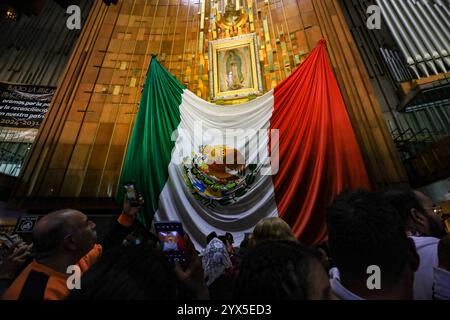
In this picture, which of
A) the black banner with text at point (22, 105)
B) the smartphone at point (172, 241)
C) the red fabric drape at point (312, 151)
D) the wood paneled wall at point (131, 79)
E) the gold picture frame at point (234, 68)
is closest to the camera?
the smartphone at point (172, 241)

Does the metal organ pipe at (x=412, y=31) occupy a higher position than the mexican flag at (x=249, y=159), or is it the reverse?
the metal organ pipe at (x=412, y=31)

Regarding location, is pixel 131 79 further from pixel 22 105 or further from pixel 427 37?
pixel 427 37

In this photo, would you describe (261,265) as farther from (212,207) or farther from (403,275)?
(212,207)

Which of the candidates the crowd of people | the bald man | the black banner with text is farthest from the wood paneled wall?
the bald man

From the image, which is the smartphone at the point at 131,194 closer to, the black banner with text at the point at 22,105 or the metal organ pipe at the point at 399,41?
the black banner with text at the point at 22,105

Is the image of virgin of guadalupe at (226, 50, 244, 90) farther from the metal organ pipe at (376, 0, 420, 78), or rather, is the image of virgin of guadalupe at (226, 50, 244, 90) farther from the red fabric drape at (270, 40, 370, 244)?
the metal organ pipe at (376, 0, 420, 78)

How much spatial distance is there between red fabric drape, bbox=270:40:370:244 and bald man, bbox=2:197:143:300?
7.19 ft

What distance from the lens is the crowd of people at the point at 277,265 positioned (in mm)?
639

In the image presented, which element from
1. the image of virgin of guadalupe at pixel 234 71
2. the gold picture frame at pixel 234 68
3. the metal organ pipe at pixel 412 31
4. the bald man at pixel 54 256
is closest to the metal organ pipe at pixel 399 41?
the metal organ pipe at pixel 412 31

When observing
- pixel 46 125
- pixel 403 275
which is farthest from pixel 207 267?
pixel 46 125

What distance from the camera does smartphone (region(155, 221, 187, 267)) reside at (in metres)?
1.31

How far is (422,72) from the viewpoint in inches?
207

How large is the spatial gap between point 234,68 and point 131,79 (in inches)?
85.1

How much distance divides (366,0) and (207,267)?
940cm
